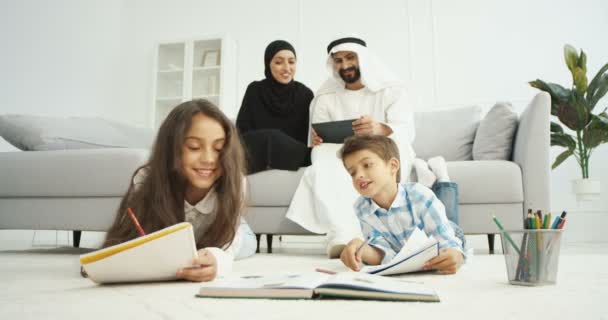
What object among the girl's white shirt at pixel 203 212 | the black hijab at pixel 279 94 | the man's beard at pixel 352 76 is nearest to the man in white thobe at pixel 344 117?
the man's beard at pixel 352 76

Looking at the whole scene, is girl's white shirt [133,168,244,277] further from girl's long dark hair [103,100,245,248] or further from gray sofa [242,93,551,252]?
gray sofa [242,93,551,252]

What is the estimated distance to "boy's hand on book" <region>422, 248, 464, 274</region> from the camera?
4.02 ft

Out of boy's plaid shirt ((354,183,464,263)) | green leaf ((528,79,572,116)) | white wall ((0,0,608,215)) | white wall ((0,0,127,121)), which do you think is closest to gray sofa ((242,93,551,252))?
boy's plaid shirt ((354,183,464,263))

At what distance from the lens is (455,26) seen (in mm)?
4344

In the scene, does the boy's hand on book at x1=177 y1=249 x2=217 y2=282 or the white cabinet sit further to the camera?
the white cabinet

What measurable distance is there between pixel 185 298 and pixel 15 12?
3775 millimetres

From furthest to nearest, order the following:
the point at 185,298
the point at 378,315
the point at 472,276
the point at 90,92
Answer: the point at 90,92 < the point at 472,276 < the point at 185,298 < the point at 378,315

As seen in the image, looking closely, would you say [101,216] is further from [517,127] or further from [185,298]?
[517,127]

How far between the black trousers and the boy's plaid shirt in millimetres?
886

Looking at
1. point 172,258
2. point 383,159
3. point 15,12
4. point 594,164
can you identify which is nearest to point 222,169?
point 172,258

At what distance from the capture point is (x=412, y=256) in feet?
3.63

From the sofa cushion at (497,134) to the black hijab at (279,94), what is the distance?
3.68ft

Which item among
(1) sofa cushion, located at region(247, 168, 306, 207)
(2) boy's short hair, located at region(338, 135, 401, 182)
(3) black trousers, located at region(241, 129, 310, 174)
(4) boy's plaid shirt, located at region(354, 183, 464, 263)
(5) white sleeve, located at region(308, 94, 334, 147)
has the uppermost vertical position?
(5) white sleeve, located at region(308, 94, 334, 147)

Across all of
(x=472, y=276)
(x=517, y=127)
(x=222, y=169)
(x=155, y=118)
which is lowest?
(x=472, y=276)
